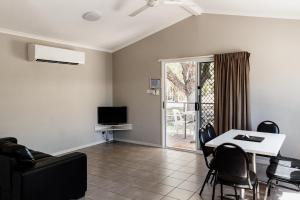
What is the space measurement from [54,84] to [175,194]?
133 inches

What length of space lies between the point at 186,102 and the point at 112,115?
1.91 metres

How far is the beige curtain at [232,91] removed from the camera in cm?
451

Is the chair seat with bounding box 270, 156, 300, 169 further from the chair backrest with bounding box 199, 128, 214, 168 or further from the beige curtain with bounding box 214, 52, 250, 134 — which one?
the beige curtain with bounding box 214, 52, 250, 134

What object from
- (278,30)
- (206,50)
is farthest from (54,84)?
(278,30)

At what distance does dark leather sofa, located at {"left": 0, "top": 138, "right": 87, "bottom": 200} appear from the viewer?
8.51ft

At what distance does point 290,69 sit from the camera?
13.8ft

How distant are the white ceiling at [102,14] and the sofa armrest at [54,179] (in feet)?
7.97

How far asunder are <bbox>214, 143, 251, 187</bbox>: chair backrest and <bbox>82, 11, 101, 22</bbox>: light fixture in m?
3.15

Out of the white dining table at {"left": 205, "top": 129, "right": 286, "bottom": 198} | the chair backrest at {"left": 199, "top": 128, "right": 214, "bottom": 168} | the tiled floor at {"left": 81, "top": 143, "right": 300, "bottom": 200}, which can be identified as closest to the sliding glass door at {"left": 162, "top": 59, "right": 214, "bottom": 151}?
the tiled floor at {"left": 81, "top": 143, "right": 300, "bottom": 200}

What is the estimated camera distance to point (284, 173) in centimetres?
285

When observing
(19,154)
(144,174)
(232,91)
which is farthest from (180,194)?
(232,91)

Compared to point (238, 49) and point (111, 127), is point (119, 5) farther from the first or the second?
point (111, 127)

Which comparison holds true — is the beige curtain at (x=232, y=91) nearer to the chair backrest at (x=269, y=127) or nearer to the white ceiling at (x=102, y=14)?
the chair backrest at (x=269, y=127)

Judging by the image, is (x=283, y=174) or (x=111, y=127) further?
(x=111, y=127)
